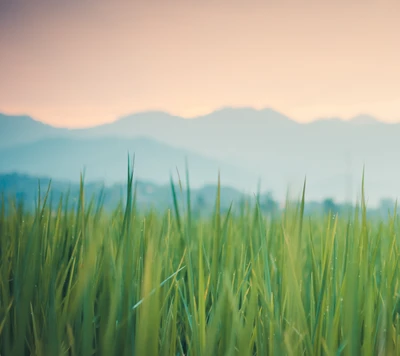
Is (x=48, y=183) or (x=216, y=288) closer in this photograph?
(x=216, y=288)

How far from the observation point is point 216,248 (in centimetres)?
67

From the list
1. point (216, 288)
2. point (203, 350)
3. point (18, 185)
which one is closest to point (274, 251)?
point (216, 288)

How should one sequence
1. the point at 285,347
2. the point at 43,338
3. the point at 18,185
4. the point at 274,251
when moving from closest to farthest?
the point at 285,347, the point at 43,338, the point at 274,251, the point at 18,185

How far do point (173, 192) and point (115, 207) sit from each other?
468 millimetres

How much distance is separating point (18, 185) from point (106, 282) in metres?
0.60

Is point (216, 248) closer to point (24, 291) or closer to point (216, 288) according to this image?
point (216, 288)

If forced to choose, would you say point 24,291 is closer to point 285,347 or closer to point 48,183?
point 48,183

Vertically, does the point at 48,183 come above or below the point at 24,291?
above

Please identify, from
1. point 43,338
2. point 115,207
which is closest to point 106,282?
point 43,338

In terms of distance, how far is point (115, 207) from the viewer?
1.11 m

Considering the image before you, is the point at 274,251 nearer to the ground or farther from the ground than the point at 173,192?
nearer to the ground

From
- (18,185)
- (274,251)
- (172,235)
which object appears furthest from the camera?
(18,185)

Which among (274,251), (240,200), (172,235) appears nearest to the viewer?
(274,251)

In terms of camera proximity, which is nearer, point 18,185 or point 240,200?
point 240,200
